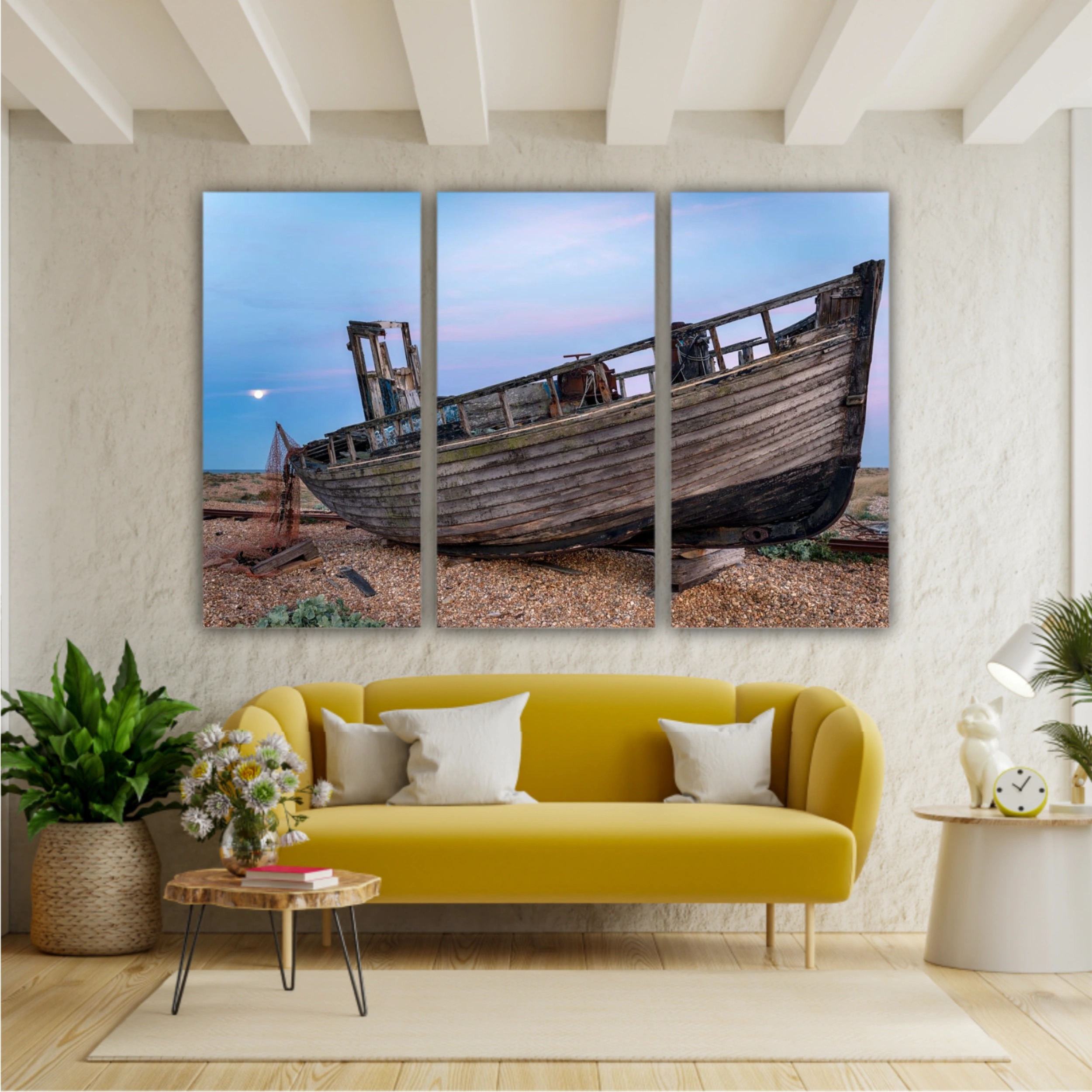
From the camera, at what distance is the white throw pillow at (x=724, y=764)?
13.3 feet

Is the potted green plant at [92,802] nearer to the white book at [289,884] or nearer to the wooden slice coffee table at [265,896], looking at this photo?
the wooden slice coffee table at [265,896]

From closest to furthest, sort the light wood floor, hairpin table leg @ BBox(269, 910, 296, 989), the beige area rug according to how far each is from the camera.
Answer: the light wood floor → the beige area rug → hairpin table leg @ BBox(269, 910, 296, 989)

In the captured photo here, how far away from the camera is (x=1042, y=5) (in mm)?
3803

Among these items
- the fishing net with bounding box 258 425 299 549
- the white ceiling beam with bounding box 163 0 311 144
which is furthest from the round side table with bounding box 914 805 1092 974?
the white ceiling beam with bounding box 163 0 311 144

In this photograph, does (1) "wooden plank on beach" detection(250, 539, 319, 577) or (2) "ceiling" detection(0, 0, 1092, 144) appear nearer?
(2) "ceiling" detection(0, 0, 1092, 144)

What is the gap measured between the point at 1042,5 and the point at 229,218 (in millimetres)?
2985

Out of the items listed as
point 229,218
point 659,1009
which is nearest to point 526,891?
point 659,1009

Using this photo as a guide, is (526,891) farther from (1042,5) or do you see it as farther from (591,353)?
(1042,5)

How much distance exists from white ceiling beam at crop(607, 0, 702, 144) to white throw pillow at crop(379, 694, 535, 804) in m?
2.22

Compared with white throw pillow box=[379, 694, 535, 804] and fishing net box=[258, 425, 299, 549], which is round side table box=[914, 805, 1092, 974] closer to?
white throw pillow box=[379, 694, 535, 804]

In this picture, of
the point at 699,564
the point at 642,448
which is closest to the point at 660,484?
the point at 642,448

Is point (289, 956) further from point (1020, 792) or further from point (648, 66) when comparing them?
point (648, 66)

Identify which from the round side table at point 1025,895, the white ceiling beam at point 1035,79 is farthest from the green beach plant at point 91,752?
the white ceiling beam at point 1035,79

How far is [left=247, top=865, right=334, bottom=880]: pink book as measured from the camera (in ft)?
10.0
